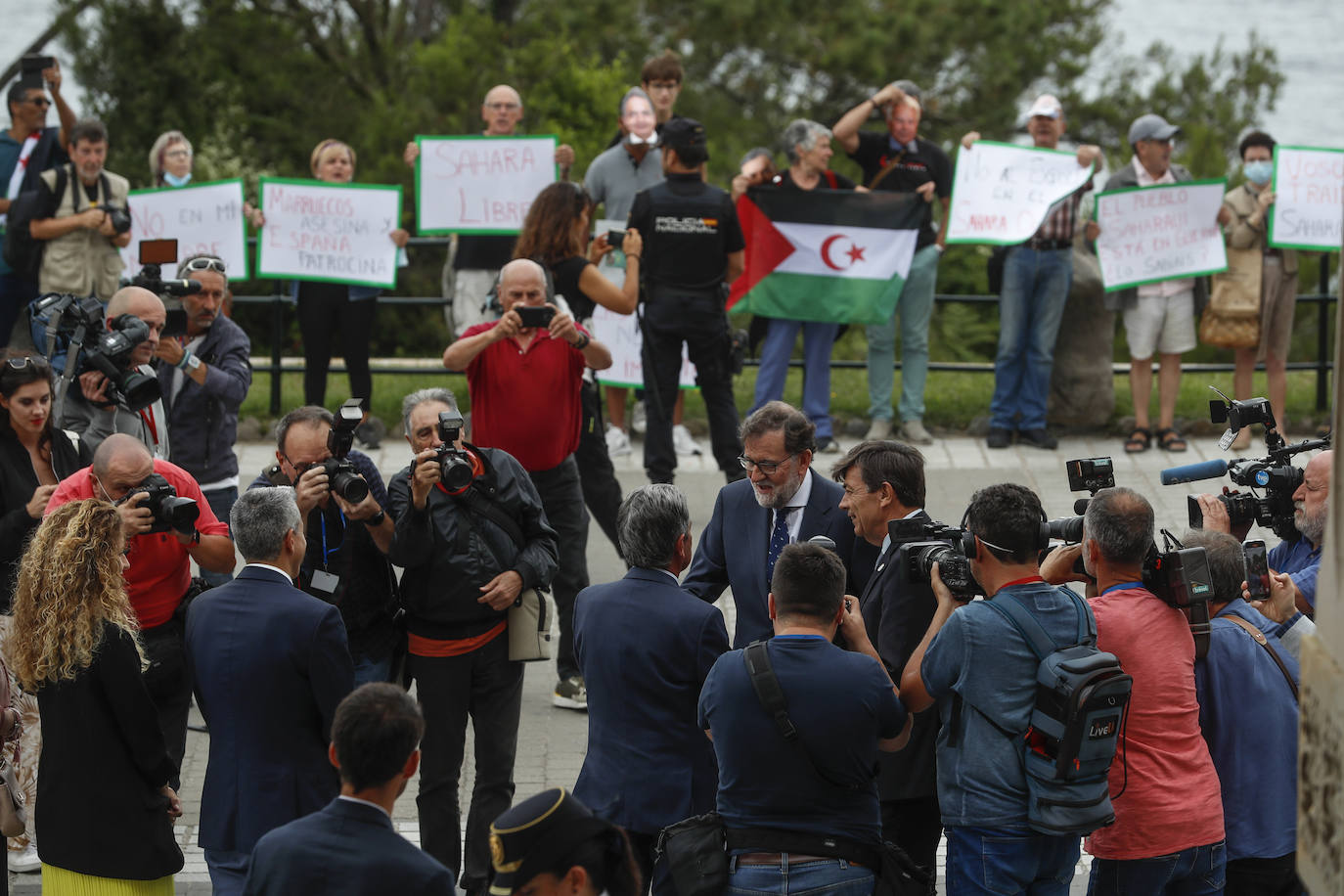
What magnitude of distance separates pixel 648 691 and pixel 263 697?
118cm

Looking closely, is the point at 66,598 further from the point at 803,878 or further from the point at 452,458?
the point at 803,878

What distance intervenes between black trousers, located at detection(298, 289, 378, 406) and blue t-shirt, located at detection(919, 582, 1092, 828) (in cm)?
759

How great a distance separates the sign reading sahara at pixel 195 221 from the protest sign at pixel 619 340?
2.57 metres

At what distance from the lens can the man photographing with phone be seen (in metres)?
7.44

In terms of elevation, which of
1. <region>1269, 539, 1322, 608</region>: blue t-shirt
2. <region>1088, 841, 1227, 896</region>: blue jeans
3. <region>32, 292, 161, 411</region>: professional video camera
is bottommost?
<region>1088, 841, 1227, 896</region>: blue jeans

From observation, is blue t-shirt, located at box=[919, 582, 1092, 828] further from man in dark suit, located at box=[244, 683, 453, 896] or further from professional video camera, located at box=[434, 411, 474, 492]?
professional video camera, located at box=[434, 411, 474, 492]

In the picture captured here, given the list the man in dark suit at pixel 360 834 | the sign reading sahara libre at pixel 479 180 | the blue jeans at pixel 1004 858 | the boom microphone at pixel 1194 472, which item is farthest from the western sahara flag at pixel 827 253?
the man in dark suit at pixel 360 834

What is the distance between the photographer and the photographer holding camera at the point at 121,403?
287 inches

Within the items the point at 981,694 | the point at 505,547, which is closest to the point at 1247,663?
the point at 981,694

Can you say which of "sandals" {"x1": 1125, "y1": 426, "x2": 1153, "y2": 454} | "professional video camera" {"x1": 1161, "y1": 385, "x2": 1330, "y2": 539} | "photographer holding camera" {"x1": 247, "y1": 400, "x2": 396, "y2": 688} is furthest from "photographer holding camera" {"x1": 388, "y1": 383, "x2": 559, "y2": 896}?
"sandals" {"x1": 1125, "y1": 426, "x2": 1153, "y2": 454}

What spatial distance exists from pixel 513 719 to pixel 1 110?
19.3 meters

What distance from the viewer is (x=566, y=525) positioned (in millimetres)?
7945

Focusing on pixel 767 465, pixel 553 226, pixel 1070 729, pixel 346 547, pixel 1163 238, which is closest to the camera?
pixel 1070 729

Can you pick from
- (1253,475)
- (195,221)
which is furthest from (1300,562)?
(195,221)
